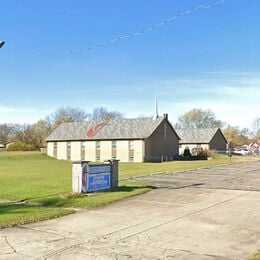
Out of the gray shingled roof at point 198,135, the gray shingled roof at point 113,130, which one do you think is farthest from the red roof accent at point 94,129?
the gray shingled roof at point 198,135

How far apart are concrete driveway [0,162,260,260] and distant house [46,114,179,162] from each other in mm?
41336

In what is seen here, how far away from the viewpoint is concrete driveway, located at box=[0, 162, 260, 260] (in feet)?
27.2

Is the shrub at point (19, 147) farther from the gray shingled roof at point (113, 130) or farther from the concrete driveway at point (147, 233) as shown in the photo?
the concrete driveway at point (147, 233)

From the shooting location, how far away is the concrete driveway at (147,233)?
27.2 feet

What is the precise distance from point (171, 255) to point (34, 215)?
541 cm

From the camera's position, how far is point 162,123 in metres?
59.2

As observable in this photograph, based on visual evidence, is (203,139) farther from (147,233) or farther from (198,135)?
(147,233)

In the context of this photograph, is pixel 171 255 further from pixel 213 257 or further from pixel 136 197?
pixel 136 197

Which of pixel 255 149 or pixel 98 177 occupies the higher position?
pixel 255 149

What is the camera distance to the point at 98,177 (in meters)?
18.2

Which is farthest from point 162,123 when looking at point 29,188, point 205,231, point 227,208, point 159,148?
point 205,231

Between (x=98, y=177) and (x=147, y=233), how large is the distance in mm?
8324

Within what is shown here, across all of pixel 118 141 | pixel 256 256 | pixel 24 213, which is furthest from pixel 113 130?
pixel 256 256

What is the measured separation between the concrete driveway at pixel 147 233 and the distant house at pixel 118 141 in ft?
136
